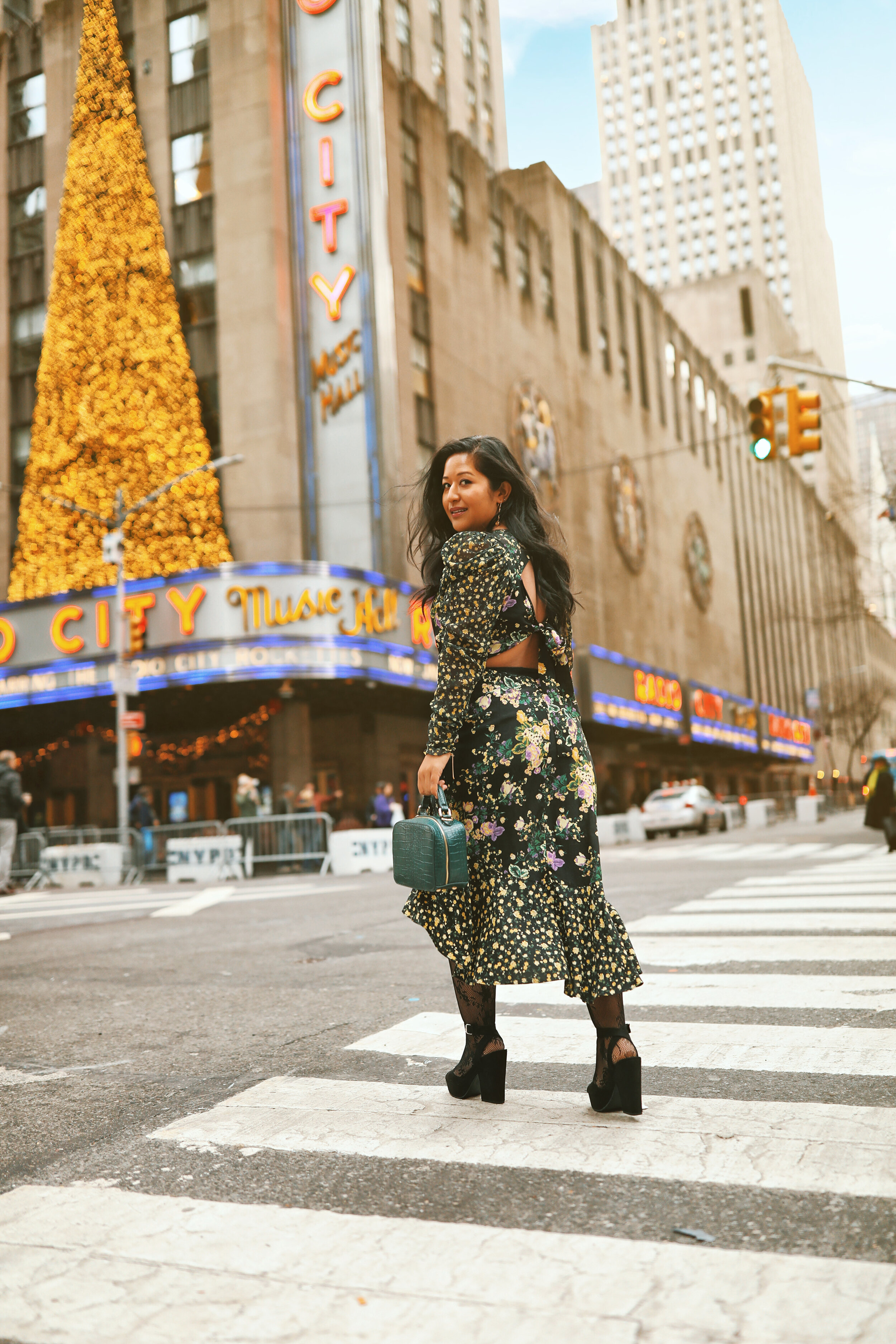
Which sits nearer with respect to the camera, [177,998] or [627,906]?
[177,998]

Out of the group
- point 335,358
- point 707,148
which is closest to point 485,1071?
point 335,358

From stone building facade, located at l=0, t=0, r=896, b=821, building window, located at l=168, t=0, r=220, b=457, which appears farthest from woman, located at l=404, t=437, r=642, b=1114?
building window, located at l=168, t=0, r=220, b=457

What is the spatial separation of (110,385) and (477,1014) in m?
29.4

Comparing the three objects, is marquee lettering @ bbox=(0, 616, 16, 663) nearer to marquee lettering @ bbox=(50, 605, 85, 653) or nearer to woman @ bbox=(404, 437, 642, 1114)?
marquee lettering @ bbox=(50, 605, 85, 653)

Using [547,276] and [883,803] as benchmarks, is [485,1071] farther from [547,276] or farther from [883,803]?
[547,276]

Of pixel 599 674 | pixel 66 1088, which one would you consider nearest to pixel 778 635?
pixel 599 674

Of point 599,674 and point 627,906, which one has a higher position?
point 599,674

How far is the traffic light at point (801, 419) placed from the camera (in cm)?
1421

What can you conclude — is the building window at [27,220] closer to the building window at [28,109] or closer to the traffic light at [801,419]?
the building window at [28,109]

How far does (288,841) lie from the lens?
64.7 feet

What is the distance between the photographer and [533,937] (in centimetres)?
311

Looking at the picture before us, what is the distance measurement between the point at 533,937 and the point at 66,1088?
5.94 feet

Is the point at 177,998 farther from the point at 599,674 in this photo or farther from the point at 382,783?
the point at 599,674

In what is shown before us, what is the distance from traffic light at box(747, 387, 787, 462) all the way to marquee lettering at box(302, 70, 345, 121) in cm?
1849
